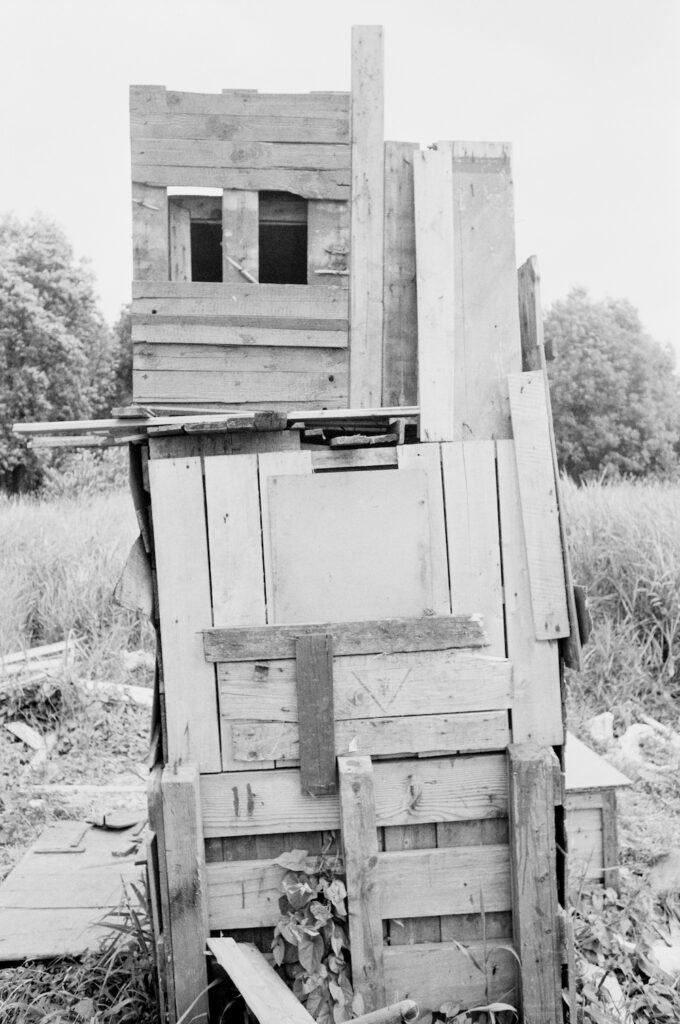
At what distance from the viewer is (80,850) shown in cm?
517

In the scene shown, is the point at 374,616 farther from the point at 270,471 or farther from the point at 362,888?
the point at 362,888

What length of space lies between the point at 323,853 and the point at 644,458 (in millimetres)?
29228

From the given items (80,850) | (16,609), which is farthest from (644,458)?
(80,850)

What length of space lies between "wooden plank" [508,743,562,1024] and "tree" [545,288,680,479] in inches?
1074

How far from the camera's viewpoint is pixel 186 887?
312cm

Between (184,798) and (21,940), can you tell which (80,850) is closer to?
(21,940)

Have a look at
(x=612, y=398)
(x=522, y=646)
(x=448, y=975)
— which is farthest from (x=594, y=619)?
(x=612, y=398)

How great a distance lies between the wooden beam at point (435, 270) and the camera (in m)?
3.27

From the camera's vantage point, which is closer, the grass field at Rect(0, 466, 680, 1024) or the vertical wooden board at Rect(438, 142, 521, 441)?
the vertical wooden board at Rect(438, 142, 521, 441)

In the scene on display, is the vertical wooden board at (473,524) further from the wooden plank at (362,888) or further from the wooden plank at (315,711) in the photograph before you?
the wooden plank at (362,888)

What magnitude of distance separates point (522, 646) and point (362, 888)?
1.06m

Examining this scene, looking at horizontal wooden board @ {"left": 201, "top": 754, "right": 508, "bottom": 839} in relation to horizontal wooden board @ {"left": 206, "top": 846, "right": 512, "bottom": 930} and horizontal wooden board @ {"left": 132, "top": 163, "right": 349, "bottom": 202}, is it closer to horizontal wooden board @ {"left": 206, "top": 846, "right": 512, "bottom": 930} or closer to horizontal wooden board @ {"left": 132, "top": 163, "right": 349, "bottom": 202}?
horizontal wooden board @ {"left": 206, "top": 846, "right": 512, "bottom": 930}

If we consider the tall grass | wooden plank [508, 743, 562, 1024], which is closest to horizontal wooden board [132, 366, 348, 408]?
wooden plank [508, 743, 562, 1024]

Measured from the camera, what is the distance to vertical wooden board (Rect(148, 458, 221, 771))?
3.20 metres
